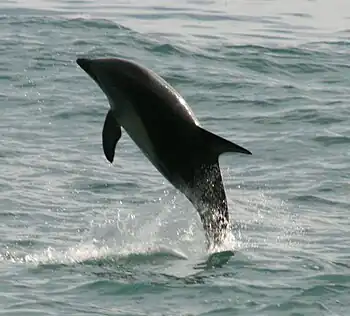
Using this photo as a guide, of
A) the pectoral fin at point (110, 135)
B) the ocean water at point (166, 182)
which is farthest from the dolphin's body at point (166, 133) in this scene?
the ocean water at point (166, 182)

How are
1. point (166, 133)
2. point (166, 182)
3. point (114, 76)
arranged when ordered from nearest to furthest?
point (166, 133), point (114, 76), point (166, 182)

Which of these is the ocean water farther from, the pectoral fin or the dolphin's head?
the dolphin's head

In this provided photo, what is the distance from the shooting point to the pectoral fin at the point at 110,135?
419 inches

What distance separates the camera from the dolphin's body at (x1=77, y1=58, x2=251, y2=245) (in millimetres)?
10297

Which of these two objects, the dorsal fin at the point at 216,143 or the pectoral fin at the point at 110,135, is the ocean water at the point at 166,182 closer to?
the pectoral fin at the point at 110,135

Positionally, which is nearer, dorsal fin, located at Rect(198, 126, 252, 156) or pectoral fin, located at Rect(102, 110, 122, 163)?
dorsal fin, located at Rect(198, 126, 252, 156)

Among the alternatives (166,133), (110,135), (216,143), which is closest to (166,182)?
(110,135)

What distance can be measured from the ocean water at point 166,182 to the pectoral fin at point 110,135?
106cm

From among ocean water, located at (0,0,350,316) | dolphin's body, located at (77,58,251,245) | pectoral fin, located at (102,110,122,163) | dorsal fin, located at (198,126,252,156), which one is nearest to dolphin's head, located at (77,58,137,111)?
dolphin's body, located at (77,58,251,245)

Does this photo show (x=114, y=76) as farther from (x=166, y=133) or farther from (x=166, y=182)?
(x=166, y=182)

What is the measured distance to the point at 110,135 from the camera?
1067 cm

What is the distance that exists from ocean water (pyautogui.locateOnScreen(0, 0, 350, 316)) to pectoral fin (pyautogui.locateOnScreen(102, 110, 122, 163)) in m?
1.06

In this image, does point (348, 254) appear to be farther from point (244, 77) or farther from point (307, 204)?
point (244, 77)

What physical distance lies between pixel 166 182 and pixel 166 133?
4.66m
